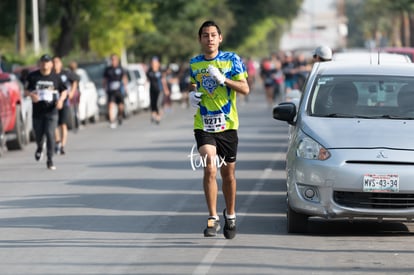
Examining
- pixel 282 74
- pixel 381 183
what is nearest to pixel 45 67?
pixel 381 183

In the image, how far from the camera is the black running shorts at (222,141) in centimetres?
1132

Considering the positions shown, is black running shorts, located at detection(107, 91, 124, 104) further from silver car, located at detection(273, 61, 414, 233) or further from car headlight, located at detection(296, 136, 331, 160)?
car headlight, located at detection(296, 136, 331, 160)

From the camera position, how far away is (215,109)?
11.3 meters

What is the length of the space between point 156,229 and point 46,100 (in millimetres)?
7516

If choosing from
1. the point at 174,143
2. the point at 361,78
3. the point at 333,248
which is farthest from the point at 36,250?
the point at 174,143

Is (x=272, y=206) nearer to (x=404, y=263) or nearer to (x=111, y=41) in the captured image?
(x=404, y=263)

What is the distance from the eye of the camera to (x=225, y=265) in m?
9.82

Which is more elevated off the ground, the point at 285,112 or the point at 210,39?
the point at 210,39

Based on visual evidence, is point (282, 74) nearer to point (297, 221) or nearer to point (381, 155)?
point (297, 221)

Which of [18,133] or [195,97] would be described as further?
[18,133]

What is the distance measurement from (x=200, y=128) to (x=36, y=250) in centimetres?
183

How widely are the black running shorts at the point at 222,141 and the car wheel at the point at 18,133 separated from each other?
12507 mm

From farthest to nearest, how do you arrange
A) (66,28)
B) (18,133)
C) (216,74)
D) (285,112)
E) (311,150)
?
1. (66,28)
2. (18,133)
3. (285,112)
4. (311,150)
5. (216,74)

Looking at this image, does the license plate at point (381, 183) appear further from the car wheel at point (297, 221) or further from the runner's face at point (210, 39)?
the runner's face at point (210, 39)
